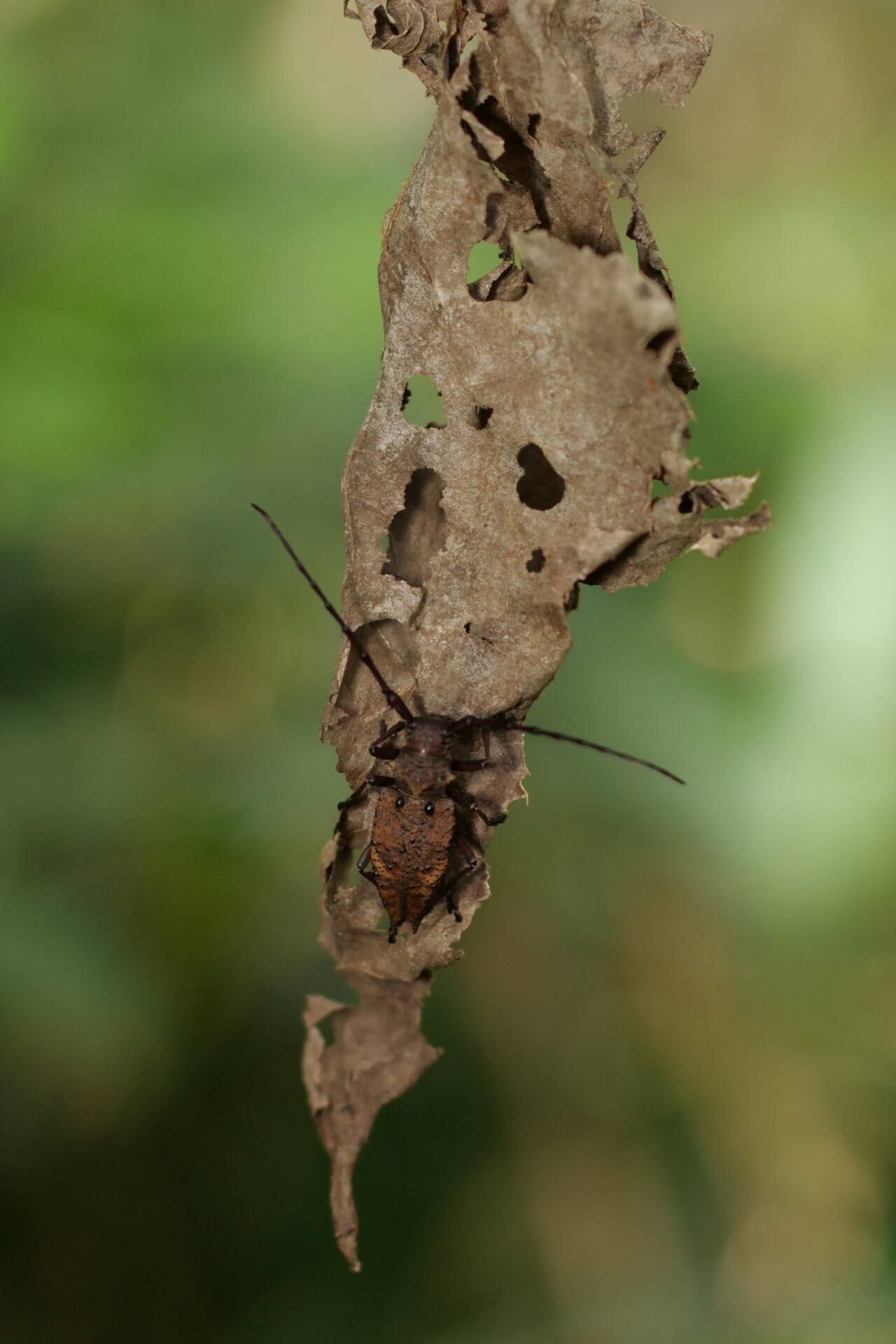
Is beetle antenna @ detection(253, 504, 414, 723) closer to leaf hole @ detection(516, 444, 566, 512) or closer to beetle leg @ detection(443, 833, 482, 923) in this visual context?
beetle leg @ detection(443, 833, 482, 923)

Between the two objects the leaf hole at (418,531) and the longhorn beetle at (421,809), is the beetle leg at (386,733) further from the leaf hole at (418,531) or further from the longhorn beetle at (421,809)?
the leaf hole at (418,531)

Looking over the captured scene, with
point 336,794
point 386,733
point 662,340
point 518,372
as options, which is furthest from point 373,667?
point 336,794

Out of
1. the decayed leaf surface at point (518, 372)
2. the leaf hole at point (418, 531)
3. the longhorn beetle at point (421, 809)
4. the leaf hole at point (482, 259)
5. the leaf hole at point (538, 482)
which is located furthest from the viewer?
the leaf hole at point (482, 259)

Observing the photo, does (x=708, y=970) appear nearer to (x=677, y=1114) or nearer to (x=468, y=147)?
(x=677, y=1114)

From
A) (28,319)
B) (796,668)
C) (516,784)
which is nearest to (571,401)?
(516,784)

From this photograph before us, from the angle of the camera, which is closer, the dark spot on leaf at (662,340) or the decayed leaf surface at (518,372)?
the dark spot on leaf at (662,340)

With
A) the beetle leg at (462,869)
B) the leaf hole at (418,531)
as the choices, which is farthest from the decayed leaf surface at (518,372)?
the beetle leg at (462,869)

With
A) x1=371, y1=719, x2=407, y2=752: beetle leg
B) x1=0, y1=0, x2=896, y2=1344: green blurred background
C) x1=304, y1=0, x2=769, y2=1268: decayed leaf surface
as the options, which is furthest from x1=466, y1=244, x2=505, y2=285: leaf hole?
x1=371, y1=719, x2=407, y2=752: beetle leg
